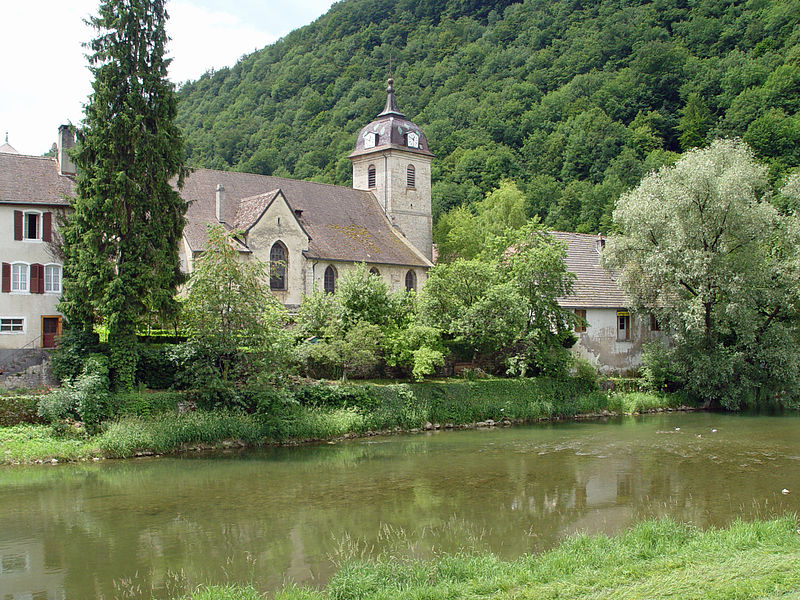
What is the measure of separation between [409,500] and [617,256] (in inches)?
874

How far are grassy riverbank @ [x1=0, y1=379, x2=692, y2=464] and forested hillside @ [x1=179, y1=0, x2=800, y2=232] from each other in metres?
33.7

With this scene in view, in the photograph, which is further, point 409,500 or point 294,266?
point 294,266

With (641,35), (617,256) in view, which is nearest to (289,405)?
(617,256)

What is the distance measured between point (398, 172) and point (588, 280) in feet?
59.4

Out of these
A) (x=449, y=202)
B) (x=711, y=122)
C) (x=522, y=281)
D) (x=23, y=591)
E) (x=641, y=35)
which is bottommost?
(x=23, y=591)

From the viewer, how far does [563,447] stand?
81.8 feet

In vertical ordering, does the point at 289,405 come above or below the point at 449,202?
below

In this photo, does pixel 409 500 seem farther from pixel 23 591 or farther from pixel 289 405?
pixel 289 405

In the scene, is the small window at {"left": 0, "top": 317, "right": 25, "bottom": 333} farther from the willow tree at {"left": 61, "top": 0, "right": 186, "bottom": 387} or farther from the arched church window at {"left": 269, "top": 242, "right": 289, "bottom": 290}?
the arched church window at {"left": 269, "top": 242, "right": 289, "bottom": 290}

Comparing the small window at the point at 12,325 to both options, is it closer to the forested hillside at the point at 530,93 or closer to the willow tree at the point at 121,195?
the willow tree at the point at 121,195

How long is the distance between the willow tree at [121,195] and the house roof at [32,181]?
225 inches

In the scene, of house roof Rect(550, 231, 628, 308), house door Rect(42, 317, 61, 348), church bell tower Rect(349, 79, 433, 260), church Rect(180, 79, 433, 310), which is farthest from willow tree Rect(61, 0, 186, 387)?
church bell tower Rect(349, 79, 433, 260)

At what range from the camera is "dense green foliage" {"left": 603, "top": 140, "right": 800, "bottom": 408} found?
32.9 m

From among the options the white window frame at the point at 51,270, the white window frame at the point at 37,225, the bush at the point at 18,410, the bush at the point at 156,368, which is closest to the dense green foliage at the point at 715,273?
the bush at the point at 156,368
